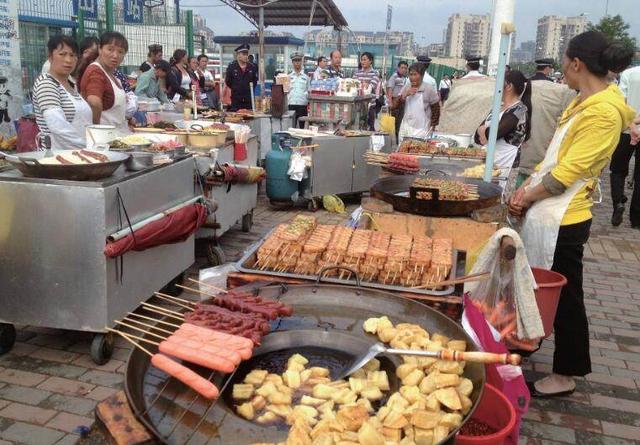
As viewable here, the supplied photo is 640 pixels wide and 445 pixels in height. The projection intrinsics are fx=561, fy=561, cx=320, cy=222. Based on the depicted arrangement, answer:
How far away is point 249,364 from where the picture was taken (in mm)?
2355

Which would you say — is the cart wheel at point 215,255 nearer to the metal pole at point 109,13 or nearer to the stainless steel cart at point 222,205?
the stainless steel cart at point 222,205

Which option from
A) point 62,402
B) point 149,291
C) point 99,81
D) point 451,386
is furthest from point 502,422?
point 99,81

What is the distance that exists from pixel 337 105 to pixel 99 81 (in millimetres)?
6191

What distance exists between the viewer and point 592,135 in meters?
3.33

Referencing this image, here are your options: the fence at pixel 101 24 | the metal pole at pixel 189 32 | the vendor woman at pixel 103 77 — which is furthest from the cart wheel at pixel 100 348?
the metal pole at pixel 189 32

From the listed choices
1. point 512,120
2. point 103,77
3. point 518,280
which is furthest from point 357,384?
point 512,120

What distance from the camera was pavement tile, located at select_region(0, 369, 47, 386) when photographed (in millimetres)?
3890

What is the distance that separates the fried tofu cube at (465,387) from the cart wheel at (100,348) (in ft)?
9.58

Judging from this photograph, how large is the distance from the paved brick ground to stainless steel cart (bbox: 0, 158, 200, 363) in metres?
0.24

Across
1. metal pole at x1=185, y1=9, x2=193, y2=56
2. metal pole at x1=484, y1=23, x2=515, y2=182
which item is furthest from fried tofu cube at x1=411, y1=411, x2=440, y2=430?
metal pole at x1=185, y1=9, x2=193, y2=56

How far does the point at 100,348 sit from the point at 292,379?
251 cm

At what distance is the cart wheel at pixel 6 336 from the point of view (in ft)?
13.8

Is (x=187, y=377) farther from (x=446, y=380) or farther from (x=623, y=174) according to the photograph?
(x=623, y=174)

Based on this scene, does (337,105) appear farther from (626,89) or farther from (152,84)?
(626,89)
